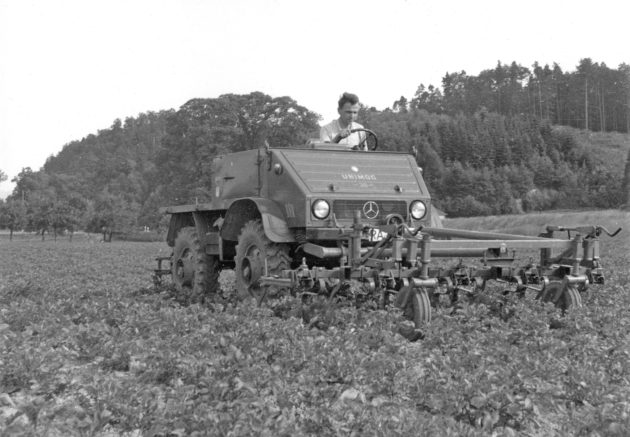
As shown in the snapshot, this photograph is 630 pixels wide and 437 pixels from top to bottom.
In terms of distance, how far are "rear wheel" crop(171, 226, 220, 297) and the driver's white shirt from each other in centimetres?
245

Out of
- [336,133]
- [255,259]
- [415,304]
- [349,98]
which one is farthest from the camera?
[336,133]

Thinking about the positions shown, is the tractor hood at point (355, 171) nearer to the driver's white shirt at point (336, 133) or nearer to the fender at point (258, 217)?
the fender at point (258, 217)

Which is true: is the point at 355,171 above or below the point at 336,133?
below

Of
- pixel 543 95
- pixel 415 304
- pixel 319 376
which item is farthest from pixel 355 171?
pixel 543 95

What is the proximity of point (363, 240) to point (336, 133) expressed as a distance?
1908mm

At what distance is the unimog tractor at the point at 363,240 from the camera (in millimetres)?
6676

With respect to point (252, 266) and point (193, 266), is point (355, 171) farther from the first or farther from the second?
point (193, 266)

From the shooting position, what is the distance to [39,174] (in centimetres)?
11700

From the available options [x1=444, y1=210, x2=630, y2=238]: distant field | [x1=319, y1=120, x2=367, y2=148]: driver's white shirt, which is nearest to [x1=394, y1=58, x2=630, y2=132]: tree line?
[x1=444, y1=210, x2=630, y2=238]: distant field

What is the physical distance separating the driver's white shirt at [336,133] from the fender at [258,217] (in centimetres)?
136

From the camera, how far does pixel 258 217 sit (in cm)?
842

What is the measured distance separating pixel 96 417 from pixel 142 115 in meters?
124

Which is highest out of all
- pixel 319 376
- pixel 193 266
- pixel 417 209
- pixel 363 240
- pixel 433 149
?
pixel 433 149

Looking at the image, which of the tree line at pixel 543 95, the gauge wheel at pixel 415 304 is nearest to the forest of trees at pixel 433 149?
the tree line at pixel 543 95
